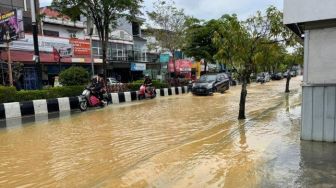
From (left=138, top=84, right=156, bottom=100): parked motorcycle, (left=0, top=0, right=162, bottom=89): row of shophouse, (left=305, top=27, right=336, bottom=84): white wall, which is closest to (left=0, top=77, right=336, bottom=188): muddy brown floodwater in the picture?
(left=305, top=27, right=336, bottom=84): white wall

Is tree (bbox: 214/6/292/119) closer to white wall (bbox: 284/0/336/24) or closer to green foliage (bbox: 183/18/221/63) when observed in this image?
white wall (bbox: 284/0/336/24)

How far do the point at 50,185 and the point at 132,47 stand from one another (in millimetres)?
42144

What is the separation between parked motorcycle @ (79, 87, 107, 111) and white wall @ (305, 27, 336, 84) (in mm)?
10745

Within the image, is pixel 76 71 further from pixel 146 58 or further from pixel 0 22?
pixel 146 58

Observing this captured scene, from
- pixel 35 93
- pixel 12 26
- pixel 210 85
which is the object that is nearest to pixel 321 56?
pixel 35 93

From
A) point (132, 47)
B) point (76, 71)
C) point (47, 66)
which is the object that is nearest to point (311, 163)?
point (76, 71)

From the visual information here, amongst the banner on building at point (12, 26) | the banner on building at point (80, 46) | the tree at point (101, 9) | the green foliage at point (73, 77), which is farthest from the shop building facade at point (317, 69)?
the banner on building at point (80, 46)

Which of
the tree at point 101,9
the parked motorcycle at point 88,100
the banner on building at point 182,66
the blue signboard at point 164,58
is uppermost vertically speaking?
the tree at point 101,9

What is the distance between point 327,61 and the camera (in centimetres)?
721

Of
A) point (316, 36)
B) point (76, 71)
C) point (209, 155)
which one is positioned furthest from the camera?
point (76, 71)

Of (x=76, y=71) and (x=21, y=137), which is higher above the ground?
(x=76, y=71)

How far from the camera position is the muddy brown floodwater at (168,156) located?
5438 mm

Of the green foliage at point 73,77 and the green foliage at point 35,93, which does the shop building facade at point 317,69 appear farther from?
the green foliage at point 73,77

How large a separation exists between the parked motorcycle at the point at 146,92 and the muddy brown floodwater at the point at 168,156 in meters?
11.5
